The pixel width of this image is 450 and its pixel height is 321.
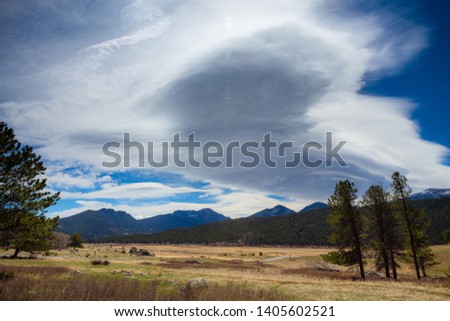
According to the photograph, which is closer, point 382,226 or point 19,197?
point 19,197

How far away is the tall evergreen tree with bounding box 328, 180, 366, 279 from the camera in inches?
1278

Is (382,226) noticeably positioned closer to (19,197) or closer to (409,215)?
(409,215)

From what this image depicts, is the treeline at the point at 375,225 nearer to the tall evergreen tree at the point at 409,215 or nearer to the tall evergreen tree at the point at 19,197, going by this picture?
the tall evergreen tree at the point at 409,215

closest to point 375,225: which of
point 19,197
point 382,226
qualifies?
point 382,226

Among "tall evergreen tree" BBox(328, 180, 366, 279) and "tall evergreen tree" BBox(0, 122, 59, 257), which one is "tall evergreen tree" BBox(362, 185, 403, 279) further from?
"tall evergreen tree" BBox(0, 122, 59, 257)

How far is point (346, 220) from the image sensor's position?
1302 inches

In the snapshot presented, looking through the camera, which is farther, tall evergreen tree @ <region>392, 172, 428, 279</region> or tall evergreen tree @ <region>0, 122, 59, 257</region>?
tall evergreen tree @ <region>392, 172, 428, 279</region>

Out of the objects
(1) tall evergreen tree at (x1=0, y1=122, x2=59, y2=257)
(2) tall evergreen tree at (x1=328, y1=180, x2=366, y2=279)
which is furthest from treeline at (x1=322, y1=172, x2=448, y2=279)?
(1) tall evergreen tree at (x1=0, y1=122, x2=59, y2=257)

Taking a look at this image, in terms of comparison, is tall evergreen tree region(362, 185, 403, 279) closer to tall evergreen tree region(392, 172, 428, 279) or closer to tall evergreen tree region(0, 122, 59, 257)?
tall evergreen tree region(392, 172, 428, 279)

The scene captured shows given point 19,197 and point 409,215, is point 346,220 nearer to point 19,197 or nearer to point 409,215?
point 409,215

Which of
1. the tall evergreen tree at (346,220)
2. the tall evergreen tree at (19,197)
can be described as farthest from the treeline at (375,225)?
the tall evergreen tree at (19,197)

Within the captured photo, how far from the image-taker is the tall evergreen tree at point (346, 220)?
32469 mm
